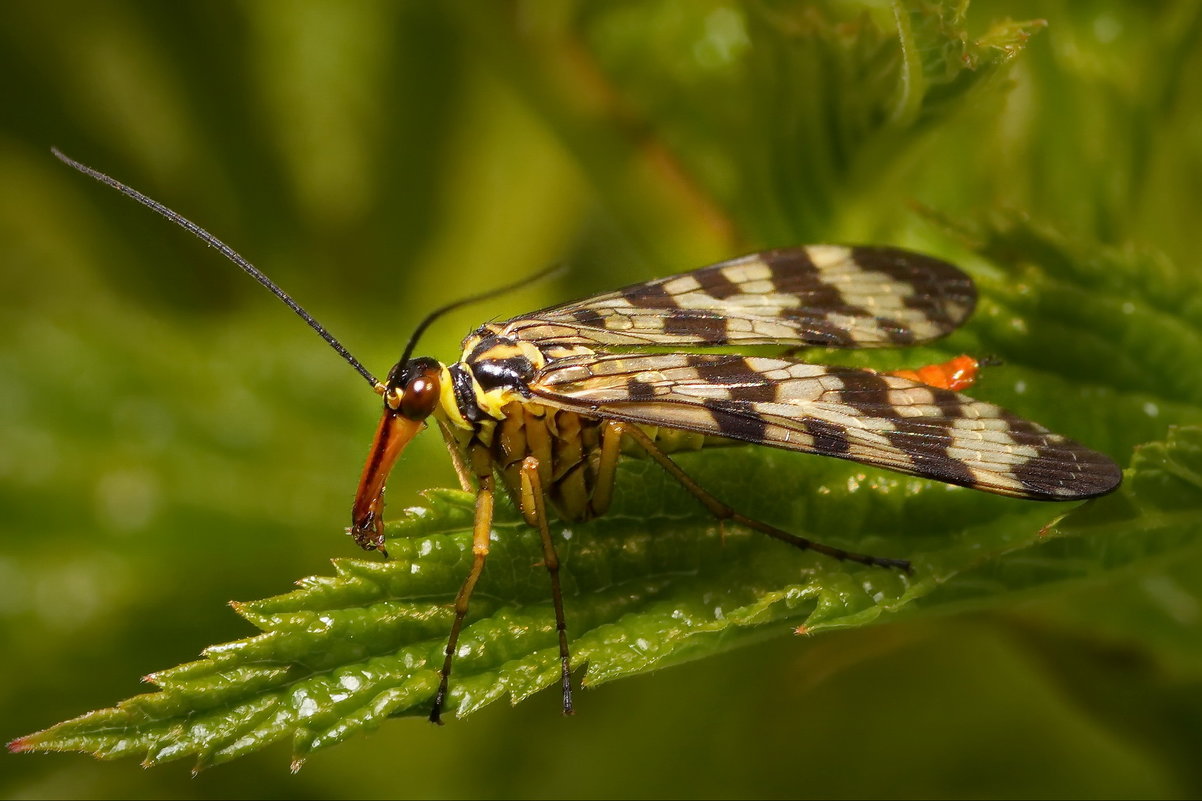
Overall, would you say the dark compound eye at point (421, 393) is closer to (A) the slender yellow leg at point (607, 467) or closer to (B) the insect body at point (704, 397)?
(B) the insect body at point (704, 397)

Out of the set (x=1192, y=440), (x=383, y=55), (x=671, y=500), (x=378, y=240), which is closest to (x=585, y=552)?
(x=671, y=500)

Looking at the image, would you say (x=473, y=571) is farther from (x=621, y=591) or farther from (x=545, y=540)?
(x=621, y=591)

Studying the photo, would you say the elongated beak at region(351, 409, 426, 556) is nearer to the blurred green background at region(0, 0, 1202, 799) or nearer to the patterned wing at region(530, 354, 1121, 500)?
the patterned wing at region(530, 354, 1121, 500)

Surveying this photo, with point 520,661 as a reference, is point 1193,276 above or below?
above

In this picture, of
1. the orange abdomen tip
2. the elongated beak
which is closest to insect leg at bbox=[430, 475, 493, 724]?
the elongated beak

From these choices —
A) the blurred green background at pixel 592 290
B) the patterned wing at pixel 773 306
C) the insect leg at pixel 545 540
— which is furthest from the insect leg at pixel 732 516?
the blurred green background at pixel 592 290

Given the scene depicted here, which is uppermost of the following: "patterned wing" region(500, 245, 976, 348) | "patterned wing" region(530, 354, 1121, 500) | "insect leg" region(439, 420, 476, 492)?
"patterned wing" region(500, 245, 976, 348)

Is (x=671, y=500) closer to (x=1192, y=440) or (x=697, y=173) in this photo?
(x=1192, y=440)

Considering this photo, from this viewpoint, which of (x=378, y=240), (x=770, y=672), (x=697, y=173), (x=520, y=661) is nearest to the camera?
(x=520, y=661)
